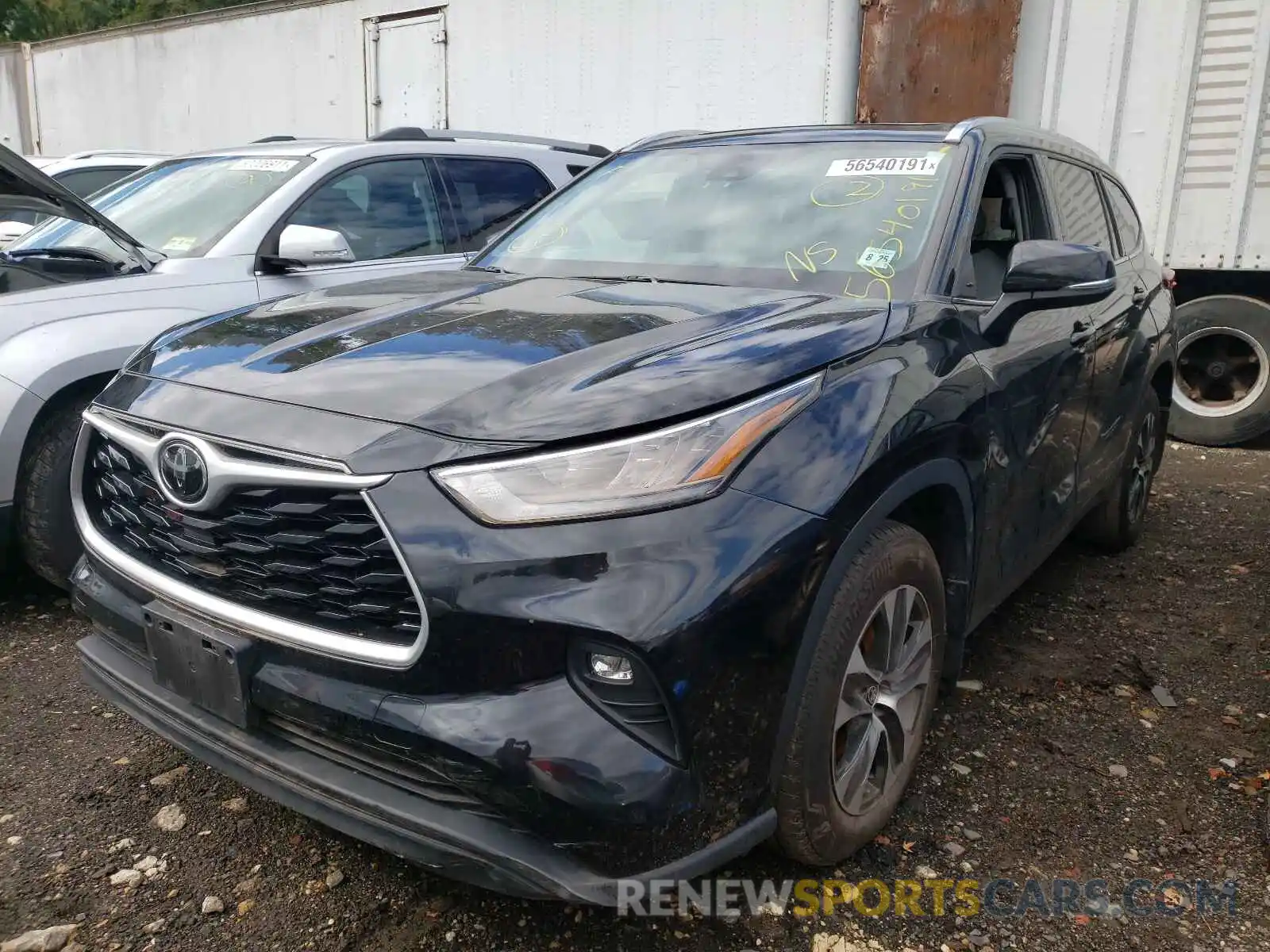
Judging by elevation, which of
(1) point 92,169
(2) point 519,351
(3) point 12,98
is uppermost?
(3) point 12,98

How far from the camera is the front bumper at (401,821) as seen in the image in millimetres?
1653

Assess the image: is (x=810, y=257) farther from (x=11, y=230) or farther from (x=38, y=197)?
(x=11, y=230)

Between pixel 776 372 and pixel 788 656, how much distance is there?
0.56 metres

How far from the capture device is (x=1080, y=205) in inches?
142

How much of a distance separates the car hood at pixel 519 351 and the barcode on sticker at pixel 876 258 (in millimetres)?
221

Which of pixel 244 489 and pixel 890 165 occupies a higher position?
pixel 890 165

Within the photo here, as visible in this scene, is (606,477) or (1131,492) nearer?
(606,477)

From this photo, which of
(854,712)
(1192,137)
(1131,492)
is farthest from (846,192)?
(1192,137)

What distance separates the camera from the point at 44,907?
6.91ft

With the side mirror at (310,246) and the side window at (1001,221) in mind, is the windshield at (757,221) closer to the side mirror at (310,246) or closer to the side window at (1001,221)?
the side window at (1001,221)

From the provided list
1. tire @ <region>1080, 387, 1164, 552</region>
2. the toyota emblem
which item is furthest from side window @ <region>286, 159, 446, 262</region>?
tire @ <region>1080, 387, 1164, 552</region>

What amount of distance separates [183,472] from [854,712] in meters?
1.46

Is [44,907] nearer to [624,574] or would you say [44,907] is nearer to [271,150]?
[624,574]

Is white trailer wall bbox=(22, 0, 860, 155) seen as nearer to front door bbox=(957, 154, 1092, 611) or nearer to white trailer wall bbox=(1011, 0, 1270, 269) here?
white trailer wall bbox=(1011, 0, 1270, 269)
